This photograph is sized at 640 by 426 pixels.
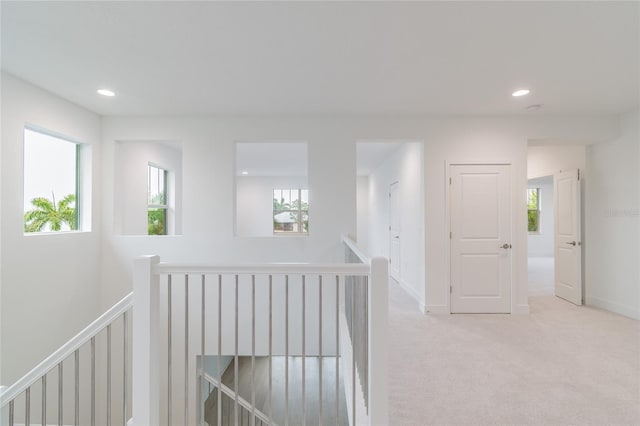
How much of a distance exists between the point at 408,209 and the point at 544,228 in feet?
25.1

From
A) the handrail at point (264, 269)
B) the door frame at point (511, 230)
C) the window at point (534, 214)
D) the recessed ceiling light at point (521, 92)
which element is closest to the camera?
the handrail at point (264, 269)

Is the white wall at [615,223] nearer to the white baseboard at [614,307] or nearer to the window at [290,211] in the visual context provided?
the white baseboard at [614,307]

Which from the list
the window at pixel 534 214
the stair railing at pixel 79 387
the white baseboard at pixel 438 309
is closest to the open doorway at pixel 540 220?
the window at pixel 534 214

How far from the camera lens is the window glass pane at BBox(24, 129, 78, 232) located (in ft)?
10.5

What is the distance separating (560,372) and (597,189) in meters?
3.00

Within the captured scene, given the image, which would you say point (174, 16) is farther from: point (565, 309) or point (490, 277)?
point (565, 309)

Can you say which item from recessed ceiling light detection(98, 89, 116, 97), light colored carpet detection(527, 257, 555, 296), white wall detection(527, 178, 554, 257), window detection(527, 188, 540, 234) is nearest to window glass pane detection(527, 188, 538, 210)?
window detection(527, 188, 540, 234)

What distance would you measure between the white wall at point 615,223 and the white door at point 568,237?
0.13 m

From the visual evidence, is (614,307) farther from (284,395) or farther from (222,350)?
(222,350)

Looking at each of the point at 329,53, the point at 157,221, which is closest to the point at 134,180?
the point at 157,221

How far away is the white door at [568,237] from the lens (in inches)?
172

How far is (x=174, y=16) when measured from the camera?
1992 mm

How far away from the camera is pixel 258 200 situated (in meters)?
9.84

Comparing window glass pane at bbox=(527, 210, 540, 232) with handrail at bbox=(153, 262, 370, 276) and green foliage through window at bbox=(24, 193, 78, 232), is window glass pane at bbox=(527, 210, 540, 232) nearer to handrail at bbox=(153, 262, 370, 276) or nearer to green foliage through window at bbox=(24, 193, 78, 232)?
handrail at bbox=(153, 262, 370, 276)
